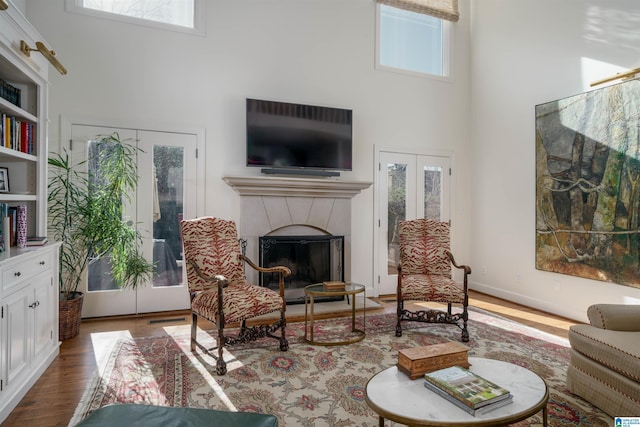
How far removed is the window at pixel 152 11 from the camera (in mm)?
4008

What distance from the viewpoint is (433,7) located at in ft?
18.0

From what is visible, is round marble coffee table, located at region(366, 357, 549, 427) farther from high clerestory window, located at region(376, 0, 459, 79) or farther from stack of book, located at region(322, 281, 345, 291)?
high clerestory window, located at region(376, 0, 459, 79)

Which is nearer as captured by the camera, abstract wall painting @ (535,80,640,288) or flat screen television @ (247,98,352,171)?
abstract wall painting @ (535,80,640,288)

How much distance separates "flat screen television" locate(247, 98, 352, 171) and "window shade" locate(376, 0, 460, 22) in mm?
1834

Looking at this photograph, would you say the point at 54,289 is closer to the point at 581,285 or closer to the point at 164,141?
the point at 164,141

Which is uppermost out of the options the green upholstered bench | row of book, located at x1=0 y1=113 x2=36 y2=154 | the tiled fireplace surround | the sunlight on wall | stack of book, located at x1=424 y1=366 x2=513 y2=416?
the sunlight on wall

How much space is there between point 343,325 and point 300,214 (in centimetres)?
150

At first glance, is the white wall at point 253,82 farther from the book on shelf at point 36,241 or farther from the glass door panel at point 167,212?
the book on shelf at point 36,241

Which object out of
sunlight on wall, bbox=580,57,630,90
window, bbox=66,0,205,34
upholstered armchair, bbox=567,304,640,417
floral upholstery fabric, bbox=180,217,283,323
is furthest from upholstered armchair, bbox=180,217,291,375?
sunlight on wall, bbox=580,57,630,90

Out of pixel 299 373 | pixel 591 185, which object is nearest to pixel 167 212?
pixel 299 373

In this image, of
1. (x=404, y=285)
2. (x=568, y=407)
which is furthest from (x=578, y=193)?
(x=568, y=407)

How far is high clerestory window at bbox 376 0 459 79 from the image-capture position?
17.4ft

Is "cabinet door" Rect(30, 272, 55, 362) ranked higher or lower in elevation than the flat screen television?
lower

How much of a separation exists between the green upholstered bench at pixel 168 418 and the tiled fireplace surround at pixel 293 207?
10.1 ft
